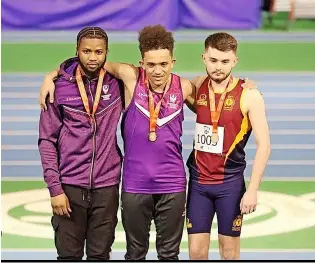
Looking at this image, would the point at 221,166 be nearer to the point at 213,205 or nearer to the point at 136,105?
the point at 213,205

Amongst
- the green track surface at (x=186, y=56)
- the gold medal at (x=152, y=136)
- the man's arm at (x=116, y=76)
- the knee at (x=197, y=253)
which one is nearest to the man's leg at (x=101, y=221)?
the gold medal at (x=152, y=136)

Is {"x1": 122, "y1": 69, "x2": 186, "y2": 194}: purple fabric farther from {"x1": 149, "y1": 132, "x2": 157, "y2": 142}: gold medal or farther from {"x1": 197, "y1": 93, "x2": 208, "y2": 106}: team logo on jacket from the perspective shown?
{"x1": 197, "y1": 93, "x2": 208, "y2": 106}: team logo on jacket

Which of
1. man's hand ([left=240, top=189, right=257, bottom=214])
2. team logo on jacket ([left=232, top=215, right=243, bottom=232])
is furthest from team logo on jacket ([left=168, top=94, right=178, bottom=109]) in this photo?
team logo on jacket ([left=232, top=215, right=243, bottom=232])

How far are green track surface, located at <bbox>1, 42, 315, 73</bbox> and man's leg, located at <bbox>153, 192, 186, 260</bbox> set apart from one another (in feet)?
30.5

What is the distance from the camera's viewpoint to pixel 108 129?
16.7 feet

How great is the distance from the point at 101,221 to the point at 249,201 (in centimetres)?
86

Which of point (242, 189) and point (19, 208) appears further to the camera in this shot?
point (19, 208)

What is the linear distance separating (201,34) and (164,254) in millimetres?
13442

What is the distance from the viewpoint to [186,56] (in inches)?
623

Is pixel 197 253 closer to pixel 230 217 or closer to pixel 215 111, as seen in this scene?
pixel 230 217

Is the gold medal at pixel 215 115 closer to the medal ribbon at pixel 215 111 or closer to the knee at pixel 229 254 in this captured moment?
the medal ribbon at pixel 215 111

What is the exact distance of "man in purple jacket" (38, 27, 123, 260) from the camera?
507 cm

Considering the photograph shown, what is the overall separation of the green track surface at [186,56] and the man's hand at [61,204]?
9424 millimetres

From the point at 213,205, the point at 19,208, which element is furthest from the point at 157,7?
the point at 213,205
